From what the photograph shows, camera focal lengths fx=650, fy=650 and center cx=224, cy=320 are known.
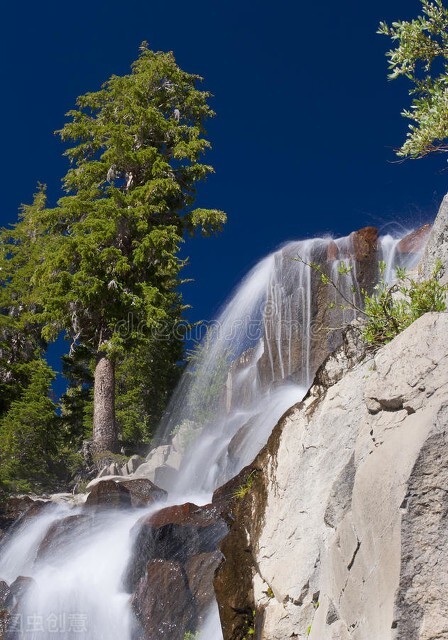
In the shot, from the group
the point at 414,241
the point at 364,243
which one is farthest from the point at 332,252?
the point at 414,241

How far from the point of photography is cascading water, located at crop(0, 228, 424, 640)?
9.66m

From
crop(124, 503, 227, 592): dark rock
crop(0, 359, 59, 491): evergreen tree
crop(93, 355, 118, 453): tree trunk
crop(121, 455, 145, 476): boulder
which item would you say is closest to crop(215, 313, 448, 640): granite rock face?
crop(124, 503, 227, 592): dark rock

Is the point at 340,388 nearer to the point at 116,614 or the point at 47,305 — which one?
the point at 116,614

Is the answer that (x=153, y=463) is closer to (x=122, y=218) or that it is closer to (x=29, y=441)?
(x=29, y=441)

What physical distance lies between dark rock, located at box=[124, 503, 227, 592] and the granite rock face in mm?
2423

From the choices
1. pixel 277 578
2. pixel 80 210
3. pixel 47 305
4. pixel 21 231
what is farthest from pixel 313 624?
pixel 21 231

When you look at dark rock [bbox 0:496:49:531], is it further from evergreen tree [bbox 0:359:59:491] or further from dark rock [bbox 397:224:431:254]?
dark rock [bbox 397:224:431:254]

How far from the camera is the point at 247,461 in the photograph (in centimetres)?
1349

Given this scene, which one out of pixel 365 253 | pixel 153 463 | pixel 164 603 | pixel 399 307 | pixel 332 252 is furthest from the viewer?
pixel 332 252

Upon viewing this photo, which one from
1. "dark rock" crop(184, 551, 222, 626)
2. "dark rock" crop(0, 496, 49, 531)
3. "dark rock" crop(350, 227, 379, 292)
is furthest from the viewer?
"dark rock" crop(350, 227, 379, 292)

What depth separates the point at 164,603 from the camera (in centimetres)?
862

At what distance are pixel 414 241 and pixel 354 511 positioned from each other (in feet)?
49.0

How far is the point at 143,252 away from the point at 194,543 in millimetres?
11496
